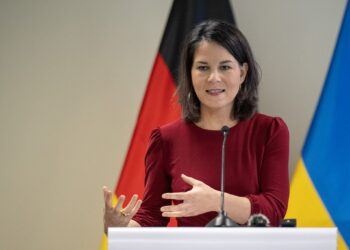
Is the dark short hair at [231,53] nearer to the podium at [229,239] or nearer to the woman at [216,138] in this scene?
the woman at [216,138]

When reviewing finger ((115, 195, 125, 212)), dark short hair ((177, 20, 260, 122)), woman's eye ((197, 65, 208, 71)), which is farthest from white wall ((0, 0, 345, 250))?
finger ((115, 195, 125, 212))

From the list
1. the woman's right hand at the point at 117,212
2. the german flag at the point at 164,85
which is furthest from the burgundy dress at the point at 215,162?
the german flag at the point at 164,85

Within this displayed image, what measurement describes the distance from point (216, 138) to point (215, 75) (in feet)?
0.78

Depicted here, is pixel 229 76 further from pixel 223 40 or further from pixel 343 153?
pixel 343 153

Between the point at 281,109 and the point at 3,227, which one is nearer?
the point at 281,109

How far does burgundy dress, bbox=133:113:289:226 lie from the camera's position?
204cm

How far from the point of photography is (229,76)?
6.91 ft

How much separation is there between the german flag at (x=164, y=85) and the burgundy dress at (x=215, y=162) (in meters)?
0.70

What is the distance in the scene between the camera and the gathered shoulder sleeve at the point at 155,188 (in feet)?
7.07

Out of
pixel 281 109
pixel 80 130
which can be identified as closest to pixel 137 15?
pixel 80 130

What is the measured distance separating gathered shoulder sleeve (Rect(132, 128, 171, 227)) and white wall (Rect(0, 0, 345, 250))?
1007 millimetres

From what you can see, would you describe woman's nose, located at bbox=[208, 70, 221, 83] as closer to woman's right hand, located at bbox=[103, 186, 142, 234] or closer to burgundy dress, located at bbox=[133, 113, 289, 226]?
burgundy dress, located at bbox=[133, 113, 289, 226]

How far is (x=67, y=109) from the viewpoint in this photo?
3.25 meters

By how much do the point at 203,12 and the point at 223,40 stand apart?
90cm
